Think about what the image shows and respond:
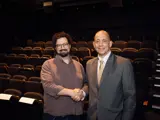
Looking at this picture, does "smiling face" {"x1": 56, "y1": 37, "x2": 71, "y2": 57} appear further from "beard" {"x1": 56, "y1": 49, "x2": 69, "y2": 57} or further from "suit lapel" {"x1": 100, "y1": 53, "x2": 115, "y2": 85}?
"suit lapel" {"x1": 100, "y1": 53, "x2": 115, "y2": 85}

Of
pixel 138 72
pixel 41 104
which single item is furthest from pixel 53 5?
pixel 41 104

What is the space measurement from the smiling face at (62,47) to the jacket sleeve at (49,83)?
0.56 feet

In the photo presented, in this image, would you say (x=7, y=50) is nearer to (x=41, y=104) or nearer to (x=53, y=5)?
(x=53, y=5)

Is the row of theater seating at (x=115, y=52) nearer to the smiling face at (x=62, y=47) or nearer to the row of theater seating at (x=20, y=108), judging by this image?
the row of theater seating at (x=20, y=108)

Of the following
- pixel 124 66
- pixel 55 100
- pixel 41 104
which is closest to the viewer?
pixel 124 66

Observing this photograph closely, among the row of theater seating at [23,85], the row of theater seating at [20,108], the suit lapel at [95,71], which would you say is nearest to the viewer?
the suit lapel at [95,71]

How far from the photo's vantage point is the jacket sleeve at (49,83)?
169 cm

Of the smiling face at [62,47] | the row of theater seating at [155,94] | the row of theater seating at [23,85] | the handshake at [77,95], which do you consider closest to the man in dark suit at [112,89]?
the handshake at [77,95]

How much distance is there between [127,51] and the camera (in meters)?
5.20

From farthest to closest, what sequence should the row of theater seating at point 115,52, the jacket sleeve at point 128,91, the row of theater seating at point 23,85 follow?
the row of theater seating at point 115,52
the row of theater seating at point 23,85
the jacket sleeve at point 128,91

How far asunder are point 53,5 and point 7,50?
9.22ft

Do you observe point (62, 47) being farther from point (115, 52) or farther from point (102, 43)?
point (115, 52)

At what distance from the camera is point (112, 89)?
5.35ft

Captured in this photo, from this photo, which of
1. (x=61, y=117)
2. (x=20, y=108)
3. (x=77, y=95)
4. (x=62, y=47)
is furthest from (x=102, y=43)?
(x=20, y=108)
